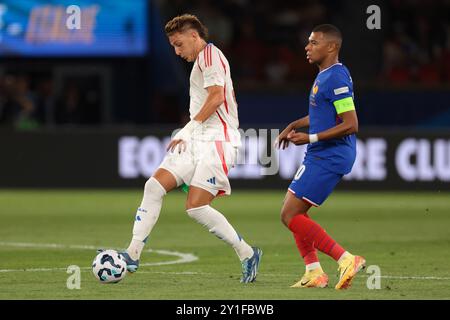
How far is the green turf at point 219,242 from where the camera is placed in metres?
9.00

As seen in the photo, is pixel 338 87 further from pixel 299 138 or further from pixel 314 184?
pixel 314 184

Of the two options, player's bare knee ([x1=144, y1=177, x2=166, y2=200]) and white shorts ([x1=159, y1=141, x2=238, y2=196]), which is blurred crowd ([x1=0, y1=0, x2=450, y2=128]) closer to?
white shorts ([x1=159, y1=141, x2=238, y2=196])

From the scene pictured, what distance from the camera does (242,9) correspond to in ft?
90.1

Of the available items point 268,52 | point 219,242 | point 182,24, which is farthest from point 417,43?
point 182,24

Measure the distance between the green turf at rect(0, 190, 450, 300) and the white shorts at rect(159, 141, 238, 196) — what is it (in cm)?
79

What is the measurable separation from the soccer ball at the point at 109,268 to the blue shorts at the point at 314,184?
4.89 feet

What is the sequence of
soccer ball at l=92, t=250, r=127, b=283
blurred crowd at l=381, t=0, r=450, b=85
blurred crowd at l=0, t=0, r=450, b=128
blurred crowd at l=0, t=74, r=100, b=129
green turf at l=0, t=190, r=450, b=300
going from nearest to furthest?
green turf at l=0, t=190, r=450, b=300
soccer ball at l=92, t=250, r=127, b=283
blurred crowd at l=0, t=74, r=100, b=129
blurred crowd at l=0, t=0, r=450, b=128
blurred crowd at l=381, t=0, r=450, b=85

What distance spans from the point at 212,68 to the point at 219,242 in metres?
4.59

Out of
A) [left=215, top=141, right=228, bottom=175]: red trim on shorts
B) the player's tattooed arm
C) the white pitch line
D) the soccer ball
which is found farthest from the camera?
the white pitch line

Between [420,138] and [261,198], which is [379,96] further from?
[261,198]

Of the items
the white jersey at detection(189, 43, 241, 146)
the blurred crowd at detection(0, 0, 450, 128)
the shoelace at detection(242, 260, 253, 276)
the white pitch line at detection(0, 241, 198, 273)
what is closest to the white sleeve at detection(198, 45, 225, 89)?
the white jersey at detection(189, 43, 241, 146)

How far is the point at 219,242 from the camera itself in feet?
45.6

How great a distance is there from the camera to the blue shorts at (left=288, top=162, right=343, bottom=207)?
9320mm
